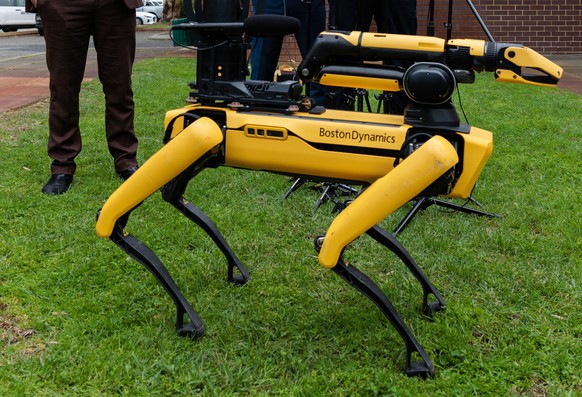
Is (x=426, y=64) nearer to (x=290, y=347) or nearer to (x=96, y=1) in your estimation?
(x=290, y=347)

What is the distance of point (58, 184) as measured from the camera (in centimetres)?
450

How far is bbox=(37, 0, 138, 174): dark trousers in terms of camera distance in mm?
4359

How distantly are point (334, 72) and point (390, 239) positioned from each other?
0.73 m

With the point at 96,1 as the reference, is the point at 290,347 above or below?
below

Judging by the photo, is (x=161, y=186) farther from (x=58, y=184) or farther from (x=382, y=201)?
(x=58, y=184)

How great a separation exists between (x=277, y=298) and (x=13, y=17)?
2508 cm

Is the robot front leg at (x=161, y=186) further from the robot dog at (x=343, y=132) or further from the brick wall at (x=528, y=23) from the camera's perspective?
the brick wall at (x=528, y=23)

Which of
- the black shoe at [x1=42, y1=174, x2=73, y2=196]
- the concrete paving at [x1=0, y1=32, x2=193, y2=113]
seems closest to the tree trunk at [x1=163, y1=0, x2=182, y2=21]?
the concrete paving at [x1=0, y1=32, x2=193, y2=113]

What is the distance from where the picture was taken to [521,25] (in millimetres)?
12695

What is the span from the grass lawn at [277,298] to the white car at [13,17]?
879 inches

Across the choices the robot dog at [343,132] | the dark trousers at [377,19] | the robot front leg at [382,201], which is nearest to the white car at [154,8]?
the dark trousers at [377,19]

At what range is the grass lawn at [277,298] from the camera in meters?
2.44

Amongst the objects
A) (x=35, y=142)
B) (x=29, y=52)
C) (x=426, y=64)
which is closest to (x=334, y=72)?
(x=426, y=64)

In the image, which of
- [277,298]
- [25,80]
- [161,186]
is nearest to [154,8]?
[25,80]
